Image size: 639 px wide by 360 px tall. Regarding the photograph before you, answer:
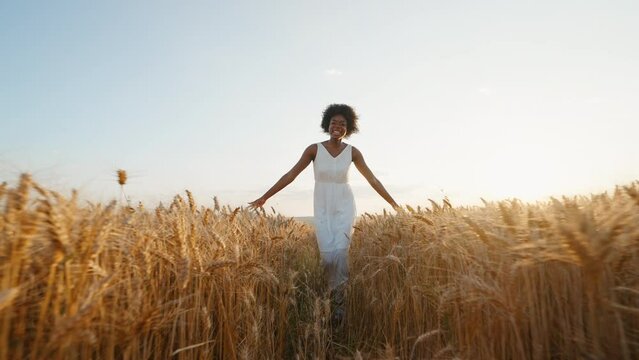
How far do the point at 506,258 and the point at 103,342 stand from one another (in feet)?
6.12

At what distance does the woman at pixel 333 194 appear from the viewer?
15.9 feet

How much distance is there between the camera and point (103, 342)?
179cm

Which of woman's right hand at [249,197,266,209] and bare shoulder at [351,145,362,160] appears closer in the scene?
woman's right hand at [249,197,266,209]

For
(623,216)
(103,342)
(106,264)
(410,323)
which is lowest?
(410,323)

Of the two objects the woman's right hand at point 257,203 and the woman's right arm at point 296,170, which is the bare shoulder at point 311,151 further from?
the woman's right hand at point 257,203

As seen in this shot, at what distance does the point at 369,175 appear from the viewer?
18.0 feet

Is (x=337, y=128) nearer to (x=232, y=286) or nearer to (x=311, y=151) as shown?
(x=311, y=151)

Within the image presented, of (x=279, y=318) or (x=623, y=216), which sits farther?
(x=279, y=318)

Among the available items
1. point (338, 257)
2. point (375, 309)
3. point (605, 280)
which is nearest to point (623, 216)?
point (605, 280)

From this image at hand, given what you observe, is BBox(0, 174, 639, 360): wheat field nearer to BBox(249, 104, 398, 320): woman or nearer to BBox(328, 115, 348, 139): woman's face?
BBox(249, 104, 398, 320): woman

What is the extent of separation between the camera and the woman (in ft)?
15.9

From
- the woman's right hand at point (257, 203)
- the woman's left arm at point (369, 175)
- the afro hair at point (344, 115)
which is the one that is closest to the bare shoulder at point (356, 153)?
the woman's left arm at point (369, 175)

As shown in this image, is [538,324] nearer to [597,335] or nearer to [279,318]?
[597,335]

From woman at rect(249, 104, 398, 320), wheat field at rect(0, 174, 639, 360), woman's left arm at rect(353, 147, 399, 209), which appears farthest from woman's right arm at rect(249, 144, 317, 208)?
wheat field at rect(0, 174, 639, 360)
